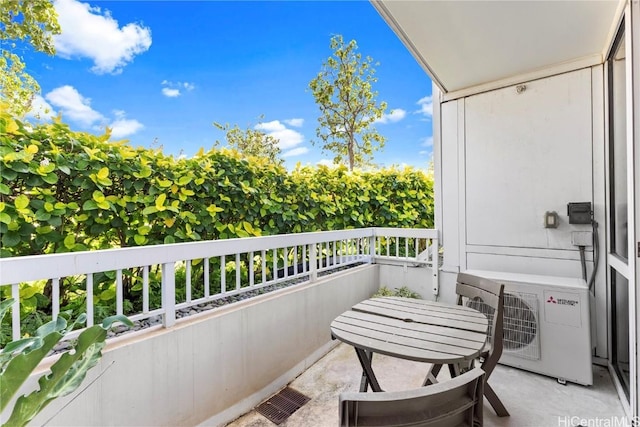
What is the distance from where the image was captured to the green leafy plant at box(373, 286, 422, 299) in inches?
148

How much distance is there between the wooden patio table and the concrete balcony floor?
479 mm

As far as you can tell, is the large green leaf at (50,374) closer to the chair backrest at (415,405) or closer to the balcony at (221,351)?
the balcony at (221,351)

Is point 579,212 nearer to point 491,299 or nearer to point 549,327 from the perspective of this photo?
point 549,327

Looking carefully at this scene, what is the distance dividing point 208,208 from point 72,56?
7.16ft

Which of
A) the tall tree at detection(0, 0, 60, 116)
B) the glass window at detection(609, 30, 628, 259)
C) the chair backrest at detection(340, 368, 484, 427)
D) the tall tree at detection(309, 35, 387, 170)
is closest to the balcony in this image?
the glass window at detection(609, 30, 628, 259)

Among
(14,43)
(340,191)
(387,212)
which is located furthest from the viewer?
(387,212)

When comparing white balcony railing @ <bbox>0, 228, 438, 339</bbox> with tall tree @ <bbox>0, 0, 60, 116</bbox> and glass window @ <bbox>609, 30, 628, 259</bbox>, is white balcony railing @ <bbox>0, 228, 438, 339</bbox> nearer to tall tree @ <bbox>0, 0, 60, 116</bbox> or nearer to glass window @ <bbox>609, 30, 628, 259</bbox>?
glass window @ <bbox>609, 30, 628, 259</bbox>

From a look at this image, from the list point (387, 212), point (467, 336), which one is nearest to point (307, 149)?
point (387, 212)

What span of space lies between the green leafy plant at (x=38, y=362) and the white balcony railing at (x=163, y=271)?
0.99 feet

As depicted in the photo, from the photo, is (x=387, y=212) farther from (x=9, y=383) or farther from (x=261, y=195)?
(x=9, y=383)

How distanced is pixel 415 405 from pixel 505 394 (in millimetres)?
2104

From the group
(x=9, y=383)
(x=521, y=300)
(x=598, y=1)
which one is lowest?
(x=521, y=300)

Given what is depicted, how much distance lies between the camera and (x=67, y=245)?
1.93m

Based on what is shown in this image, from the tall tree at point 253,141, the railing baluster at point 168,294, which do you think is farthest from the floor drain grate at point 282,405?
the tall tree at point 253,141
